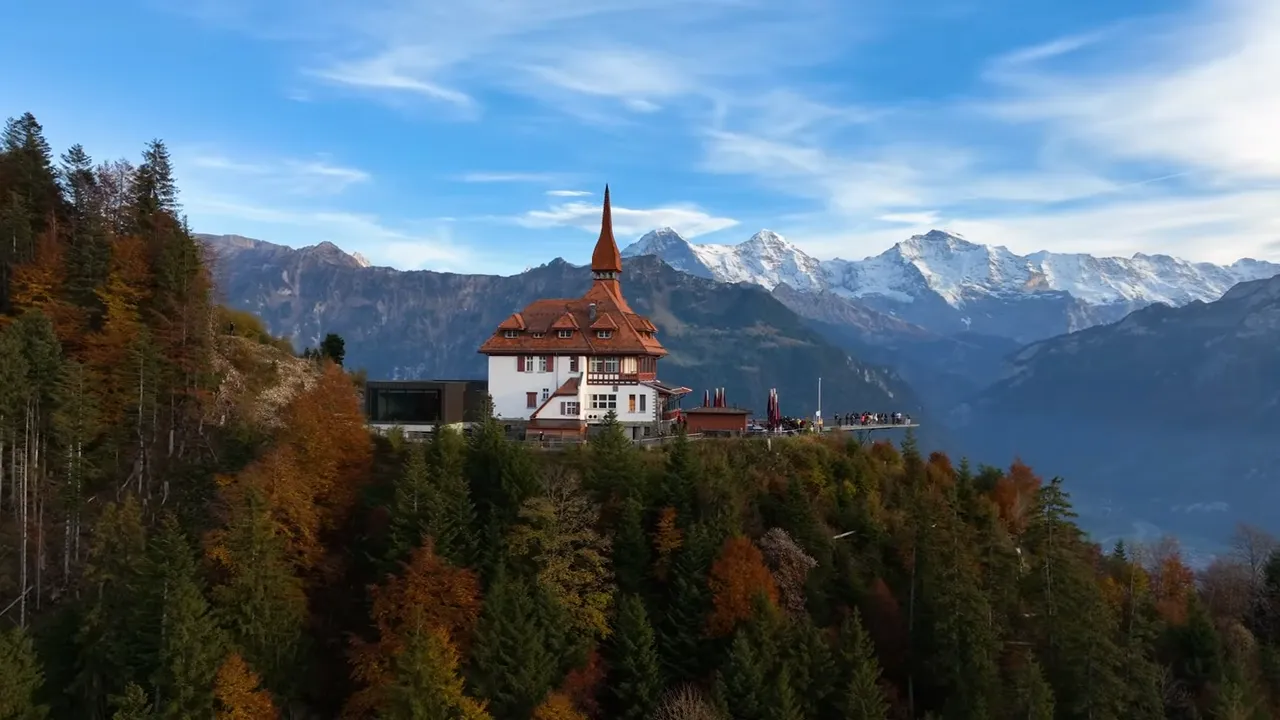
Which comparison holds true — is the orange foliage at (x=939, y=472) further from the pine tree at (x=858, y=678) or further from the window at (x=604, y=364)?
the window at (x=604, y=364)

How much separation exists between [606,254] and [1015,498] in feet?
159

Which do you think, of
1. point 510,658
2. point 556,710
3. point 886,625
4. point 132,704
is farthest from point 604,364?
point 132,704

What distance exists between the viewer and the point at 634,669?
52719mm

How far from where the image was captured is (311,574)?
2231 inches

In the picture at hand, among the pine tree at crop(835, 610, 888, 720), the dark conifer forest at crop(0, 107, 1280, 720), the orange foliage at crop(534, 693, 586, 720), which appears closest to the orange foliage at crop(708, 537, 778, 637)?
the dark conifer forest at crop(0, 107, 1280, 720)

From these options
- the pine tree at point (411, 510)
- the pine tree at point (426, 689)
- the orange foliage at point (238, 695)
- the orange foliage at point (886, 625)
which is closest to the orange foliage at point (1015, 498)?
the orange foliage at point (886, 625)

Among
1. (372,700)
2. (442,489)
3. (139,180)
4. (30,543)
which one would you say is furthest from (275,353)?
(372,700)

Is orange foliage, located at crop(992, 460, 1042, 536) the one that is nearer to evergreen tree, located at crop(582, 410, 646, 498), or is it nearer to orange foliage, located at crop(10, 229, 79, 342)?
evergreen tree, located at crop(582, 410, 646, 498)

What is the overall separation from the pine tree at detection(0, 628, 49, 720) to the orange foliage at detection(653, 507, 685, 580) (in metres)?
35.3

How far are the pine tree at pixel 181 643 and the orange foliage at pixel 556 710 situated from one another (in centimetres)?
1767

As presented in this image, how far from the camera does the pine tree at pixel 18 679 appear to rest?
4528 cm

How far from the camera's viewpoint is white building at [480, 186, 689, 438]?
8019cm

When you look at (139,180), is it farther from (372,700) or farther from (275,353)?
(372,700)

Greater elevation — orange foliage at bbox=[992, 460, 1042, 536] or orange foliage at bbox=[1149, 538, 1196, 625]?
orange foliage at bbox=[992, 460, 1042, 536]
